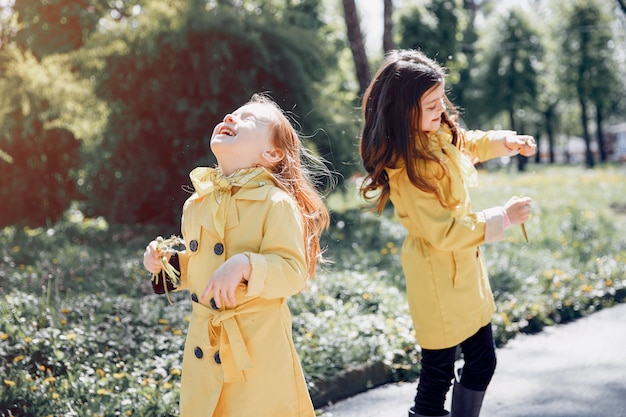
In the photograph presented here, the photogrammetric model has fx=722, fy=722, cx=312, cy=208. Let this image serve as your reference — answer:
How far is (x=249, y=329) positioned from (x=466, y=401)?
4.05 feet

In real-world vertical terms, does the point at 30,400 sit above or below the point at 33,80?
below

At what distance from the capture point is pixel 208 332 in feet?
7.34

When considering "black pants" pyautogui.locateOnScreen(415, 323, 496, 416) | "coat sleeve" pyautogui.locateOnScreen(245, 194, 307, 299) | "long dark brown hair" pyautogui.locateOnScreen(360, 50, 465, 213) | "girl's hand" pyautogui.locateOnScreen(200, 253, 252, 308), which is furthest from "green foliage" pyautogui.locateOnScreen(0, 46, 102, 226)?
"girl's hand" pyautogui.locateOnScreen(200, 253, 252, 308)

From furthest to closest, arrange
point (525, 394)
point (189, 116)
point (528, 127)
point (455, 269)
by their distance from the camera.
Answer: point (528, 127), point (189, 116), point (525, 394), point (455, 269)

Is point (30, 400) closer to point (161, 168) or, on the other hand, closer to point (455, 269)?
point (455, 269)

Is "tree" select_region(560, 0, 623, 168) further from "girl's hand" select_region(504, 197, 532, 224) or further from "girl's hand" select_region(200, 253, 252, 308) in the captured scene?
"girl's hand" select_region(200, 253, 252, 308)

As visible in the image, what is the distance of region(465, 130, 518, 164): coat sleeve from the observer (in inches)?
122

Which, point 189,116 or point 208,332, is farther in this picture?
point 189,116

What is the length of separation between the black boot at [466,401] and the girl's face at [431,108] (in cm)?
110

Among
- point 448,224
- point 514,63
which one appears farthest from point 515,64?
point 448,224

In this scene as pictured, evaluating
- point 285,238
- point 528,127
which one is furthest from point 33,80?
point 528,127

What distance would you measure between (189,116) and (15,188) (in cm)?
295

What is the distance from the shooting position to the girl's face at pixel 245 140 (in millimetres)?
2289

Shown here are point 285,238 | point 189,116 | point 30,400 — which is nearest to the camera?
point 285,238
